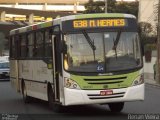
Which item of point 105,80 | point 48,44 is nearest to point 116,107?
point 105,80

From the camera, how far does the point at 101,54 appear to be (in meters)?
15.1

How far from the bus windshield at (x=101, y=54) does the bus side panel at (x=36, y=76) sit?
1592 millimetres

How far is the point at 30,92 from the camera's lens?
19.4 metres

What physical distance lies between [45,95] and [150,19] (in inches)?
1595

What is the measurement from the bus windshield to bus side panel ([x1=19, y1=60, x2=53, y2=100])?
1.59 m

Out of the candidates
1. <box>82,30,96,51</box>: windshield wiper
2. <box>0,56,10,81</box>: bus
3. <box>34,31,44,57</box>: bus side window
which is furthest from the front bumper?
<box>0,56,10,81</box>: bus

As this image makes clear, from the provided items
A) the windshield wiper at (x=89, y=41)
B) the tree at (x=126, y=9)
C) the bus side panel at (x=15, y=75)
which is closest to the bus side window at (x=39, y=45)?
the windshield wiper at (x=89, y=41)

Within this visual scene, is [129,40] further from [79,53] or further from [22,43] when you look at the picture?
[22,43]

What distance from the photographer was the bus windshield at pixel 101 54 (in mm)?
15008

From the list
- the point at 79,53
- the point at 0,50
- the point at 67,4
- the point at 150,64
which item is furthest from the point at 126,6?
the point at 67,4

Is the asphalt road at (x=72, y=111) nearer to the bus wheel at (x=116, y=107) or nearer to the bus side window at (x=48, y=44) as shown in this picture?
the bus wheel at (x=116, y=107)

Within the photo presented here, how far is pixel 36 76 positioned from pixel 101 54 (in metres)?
3.84

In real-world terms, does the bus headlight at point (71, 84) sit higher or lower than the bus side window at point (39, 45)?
lower

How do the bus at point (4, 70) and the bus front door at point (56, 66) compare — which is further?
the bus at point (4, 70)
